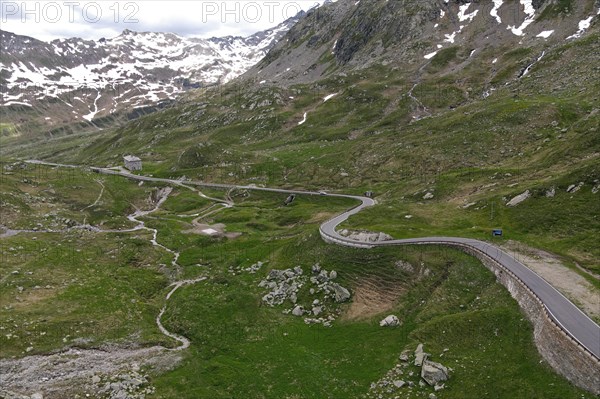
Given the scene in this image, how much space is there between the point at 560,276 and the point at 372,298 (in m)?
26.3

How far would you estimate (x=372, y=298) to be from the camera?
65.9 metres

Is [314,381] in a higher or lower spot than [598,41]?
lower

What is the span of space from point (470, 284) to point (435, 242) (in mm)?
11557

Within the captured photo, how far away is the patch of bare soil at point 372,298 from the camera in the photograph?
63.1 m

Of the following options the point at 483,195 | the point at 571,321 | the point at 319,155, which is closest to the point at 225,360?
the point at 571,321

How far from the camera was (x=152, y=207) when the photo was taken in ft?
503

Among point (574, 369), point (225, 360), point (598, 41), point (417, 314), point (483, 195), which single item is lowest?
point (225, 360)

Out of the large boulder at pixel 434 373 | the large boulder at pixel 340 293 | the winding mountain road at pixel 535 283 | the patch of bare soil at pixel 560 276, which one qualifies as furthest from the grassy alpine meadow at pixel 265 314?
the patch of bare soil at pixel 560 276

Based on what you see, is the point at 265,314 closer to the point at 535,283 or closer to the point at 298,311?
the point at 298,311

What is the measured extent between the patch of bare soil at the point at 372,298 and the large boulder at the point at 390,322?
120 inches

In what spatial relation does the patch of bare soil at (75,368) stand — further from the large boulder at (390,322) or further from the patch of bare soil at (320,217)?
the patch of bare soil at (320,217)

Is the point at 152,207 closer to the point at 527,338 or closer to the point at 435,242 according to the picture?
the point at 435,242

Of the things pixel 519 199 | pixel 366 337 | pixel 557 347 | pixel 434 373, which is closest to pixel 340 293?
pixel 366 337

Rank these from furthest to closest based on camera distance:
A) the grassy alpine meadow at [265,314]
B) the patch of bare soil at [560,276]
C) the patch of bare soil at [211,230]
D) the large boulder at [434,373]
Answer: the patch of bare soil at [211,230]
the grassy alpine meadow at [265,314]
the patch of bare soil at [560,276]
the large boulder at [434,373]
